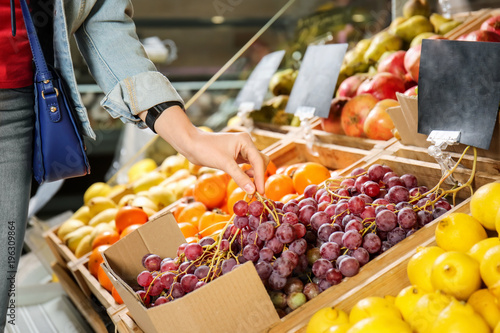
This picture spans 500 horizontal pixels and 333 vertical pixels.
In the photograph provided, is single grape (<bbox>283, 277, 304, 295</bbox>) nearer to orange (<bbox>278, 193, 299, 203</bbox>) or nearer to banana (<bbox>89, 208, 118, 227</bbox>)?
orange (<bbox>278, 193, 299, 203</bbox>)

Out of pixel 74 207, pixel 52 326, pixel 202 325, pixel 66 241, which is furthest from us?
pixel 74 207

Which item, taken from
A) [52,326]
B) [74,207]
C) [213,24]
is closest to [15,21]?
[52,326]

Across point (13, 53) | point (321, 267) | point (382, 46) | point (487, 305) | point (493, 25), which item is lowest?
point (487, 305)

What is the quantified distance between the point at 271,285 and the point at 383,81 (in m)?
1.19

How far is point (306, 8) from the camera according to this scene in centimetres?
279

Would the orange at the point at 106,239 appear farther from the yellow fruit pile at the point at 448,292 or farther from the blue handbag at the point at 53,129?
the yellow fruit pile at the point at 448,292

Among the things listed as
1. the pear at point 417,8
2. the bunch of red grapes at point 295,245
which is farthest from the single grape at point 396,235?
the pear at point 417,8

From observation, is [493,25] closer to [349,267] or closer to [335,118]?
[335,118]

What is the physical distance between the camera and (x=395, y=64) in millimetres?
2123

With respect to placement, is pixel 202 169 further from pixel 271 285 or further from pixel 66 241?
pixel 271 285

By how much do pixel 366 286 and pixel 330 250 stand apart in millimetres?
121

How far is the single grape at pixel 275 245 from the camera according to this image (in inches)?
43.8

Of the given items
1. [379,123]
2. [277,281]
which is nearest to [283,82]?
[379,123]

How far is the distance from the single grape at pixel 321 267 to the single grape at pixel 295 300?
2.3 inches
